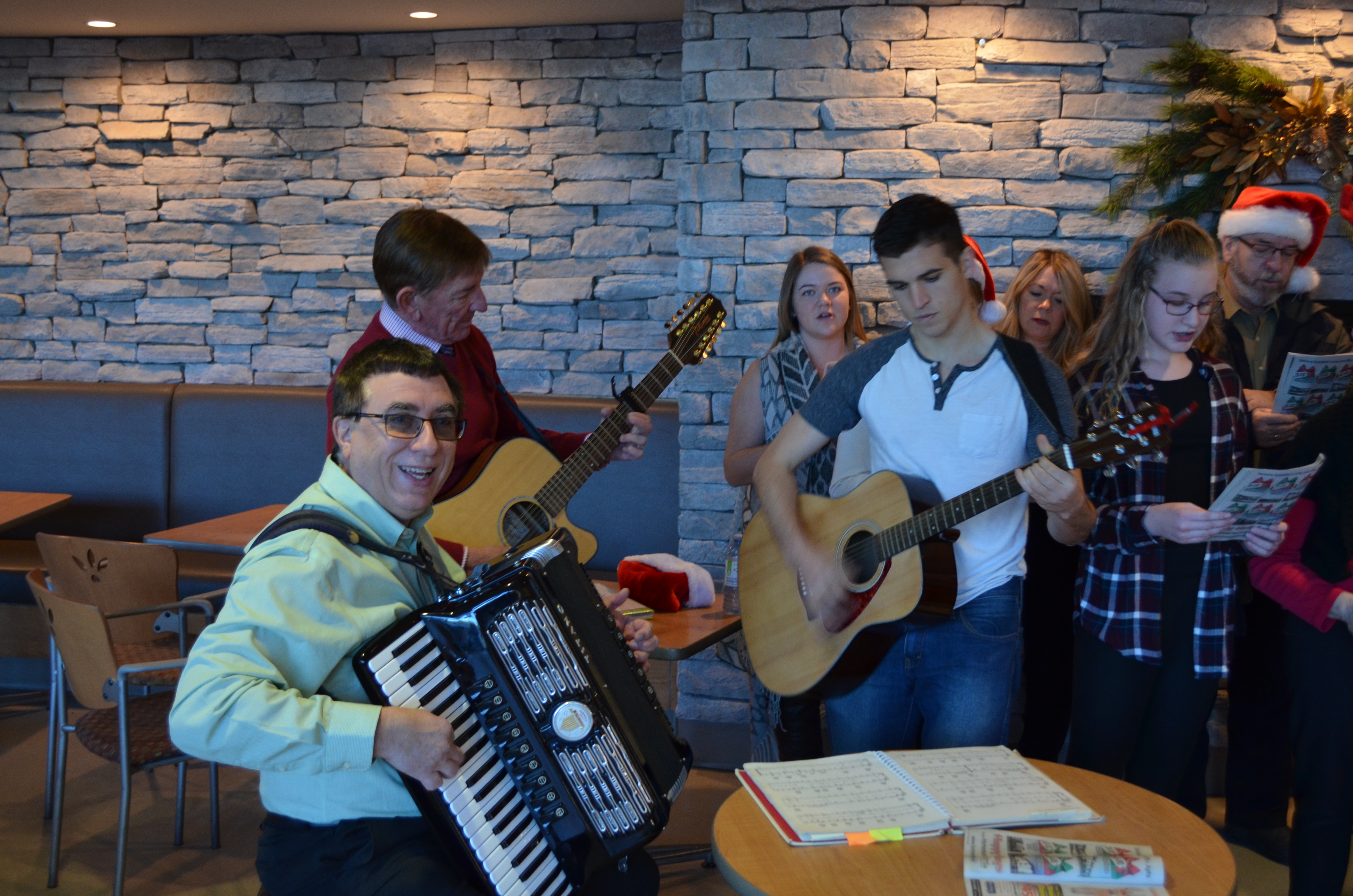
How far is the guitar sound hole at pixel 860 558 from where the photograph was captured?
2055 millimetres

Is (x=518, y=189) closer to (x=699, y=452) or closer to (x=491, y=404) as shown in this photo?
(x=699, y=452)

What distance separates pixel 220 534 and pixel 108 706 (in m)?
0.88

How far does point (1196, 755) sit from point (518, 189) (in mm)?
3438

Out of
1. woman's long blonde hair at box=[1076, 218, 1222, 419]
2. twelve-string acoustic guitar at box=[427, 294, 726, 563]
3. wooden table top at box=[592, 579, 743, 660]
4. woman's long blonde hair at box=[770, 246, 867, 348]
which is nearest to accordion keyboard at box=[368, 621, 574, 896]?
wooden table top at box=[592, 579, 743, 660]

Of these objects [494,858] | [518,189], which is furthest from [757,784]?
[518,189]

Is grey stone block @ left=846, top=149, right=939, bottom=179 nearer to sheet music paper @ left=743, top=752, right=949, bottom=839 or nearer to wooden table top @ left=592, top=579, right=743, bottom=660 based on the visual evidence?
wooden table top @ left=592, top=579, right=743, bottom=660

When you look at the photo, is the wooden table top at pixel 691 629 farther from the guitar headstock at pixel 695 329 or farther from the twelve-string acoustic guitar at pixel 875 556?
the guitar headstock at pixel 695 329

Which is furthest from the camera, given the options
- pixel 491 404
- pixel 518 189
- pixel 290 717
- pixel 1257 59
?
pixel 518 189

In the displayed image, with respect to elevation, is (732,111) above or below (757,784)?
above

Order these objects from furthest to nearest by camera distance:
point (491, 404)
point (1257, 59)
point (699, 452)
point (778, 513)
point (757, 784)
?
point (699, 452) < point (1257, 59) < point (491, 404) < point (778, 513) < point (757, 784)

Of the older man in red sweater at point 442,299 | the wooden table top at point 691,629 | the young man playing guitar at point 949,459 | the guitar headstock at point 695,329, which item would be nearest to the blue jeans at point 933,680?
the young man playing guitar at point 949,459

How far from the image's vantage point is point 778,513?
2.18 metres

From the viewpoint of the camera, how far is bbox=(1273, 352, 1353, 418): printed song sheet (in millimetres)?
2436

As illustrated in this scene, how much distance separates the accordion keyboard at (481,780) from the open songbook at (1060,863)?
61 cm
